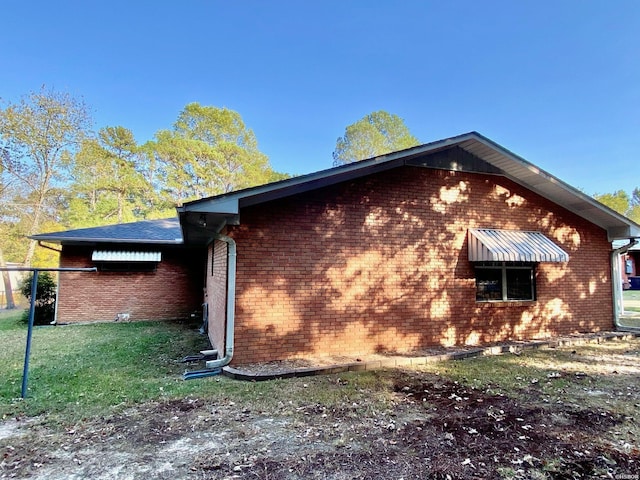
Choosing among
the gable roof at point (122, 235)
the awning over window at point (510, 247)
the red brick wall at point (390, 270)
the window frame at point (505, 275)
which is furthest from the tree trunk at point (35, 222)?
the window frame at point (505, 275)

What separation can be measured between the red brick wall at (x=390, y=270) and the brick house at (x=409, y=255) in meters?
0.03

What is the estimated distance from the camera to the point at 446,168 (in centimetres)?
845

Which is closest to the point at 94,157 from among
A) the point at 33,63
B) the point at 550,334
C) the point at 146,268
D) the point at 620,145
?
Answer: the point at 33,63

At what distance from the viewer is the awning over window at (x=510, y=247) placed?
7.75 m

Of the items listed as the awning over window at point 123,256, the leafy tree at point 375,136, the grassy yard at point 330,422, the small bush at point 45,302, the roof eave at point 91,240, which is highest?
the leafy tree at point 375,136

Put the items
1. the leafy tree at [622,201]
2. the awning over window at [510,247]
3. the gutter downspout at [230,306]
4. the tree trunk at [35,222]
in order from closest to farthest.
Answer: the gutter downspout at [230,306] < the awning over window at [510,247] < the tree trunk at [35,222] < the leafy tree at [622,201]

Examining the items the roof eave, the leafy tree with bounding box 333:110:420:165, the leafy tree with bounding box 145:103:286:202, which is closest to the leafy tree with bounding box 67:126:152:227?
the leafy tree with bounding box 145:103:286:202

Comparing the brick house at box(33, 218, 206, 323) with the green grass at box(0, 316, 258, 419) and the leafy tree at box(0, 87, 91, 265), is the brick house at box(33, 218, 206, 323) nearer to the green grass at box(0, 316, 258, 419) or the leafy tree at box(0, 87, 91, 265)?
the green grass at box(0, 316, 258, 419)

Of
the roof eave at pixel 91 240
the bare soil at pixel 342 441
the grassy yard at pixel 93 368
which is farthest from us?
the roof eave at pixel 91 240

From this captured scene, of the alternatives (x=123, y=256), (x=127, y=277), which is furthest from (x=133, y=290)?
(x=123, y=256)

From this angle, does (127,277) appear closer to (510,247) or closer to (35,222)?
(35,222)

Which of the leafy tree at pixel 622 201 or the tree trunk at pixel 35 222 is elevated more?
the leafy tree at pixel 622 201

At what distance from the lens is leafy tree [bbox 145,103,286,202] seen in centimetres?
2580

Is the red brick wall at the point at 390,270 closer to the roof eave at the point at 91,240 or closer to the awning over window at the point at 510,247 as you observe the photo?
the awning over window at the point at 510,247
